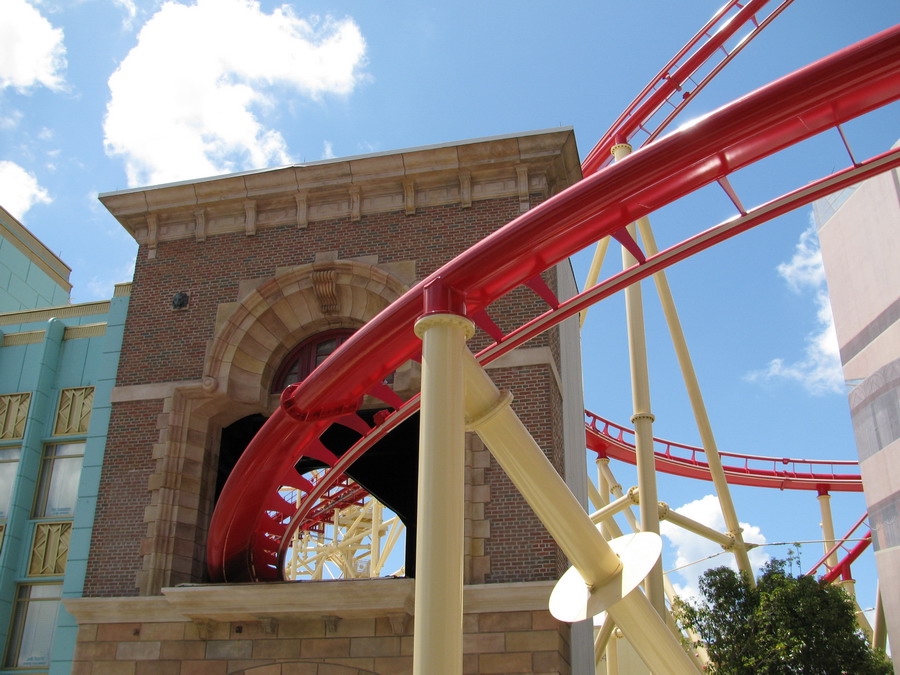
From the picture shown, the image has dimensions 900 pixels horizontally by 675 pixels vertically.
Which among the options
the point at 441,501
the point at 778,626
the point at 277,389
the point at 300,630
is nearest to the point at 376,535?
the point at 277,389

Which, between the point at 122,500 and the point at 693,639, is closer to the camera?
the point at 122,500

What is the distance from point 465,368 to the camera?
28.0ft

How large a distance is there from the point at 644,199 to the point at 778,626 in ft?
33.7

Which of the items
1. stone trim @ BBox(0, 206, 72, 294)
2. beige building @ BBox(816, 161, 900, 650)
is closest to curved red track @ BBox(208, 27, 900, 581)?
beige building @ BBox(816, 161, 900, 650)

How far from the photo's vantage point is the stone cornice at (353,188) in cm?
1655

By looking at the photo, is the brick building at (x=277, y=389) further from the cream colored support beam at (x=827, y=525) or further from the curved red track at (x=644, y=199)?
the cream colored support beam at (x=827, y=525)

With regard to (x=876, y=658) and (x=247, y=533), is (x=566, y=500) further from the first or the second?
(x=876, y=658)

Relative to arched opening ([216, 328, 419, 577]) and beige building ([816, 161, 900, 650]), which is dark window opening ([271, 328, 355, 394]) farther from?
beige building ([816, 161, 900, 650])

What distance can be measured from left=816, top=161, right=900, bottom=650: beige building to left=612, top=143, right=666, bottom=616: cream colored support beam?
491 cm

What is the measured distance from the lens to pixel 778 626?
15.9 metres

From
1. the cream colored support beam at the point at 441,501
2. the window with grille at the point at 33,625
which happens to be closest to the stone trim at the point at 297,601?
the window with grille at the point at 33,625

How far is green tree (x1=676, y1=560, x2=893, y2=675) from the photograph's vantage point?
15.5 m

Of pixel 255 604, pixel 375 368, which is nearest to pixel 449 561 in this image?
pixel 375 368

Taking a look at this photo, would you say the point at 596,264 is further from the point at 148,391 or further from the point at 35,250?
the point at 35,250
